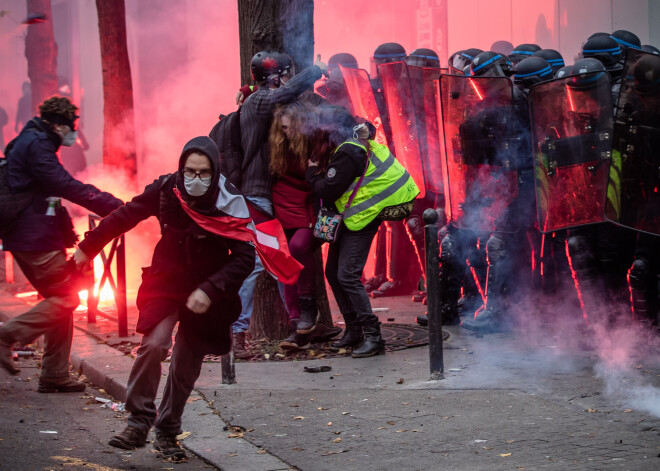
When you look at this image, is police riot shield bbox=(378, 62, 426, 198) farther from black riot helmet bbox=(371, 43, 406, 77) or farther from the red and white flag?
the red and white flag

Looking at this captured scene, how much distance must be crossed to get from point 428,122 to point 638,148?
2472mm

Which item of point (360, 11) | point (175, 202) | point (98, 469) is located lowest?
point (98, 469)

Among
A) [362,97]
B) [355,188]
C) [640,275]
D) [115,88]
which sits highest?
[115,88]

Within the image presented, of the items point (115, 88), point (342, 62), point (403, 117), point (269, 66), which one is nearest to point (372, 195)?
point (269, 66)

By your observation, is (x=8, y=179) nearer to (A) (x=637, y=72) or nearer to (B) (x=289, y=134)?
(B) (x=289, y=134)

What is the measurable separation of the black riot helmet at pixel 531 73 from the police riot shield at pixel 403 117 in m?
1.19

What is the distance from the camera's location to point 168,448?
4.36m

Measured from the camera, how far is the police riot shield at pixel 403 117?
26.5ft

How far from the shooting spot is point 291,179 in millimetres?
6551

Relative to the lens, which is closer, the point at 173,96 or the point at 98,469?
the point at 98,469

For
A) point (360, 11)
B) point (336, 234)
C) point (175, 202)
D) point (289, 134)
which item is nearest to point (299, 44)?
point (289, 134)

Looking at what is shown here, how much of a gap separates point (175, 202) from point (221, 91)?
11609 millimetres

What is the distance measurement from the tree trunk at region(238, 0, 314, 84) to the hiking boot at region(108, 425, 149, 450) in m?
3.48

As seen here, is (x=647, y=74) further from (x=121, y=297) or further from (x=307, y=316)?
(x=121, y=297)
